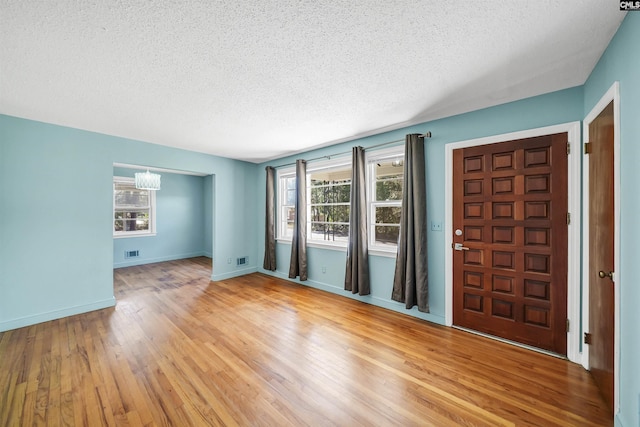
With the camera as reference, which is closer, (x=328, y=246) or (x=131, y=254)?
(x=328, y=246)

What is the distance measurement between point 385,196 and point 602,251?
84.2 inches

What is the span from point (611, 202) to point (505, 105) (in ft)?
4.44

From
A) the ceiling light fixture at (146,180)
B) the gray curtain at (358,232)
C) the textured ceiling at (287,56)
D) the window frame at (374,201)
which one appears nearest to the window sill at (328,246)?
the gray curtain at (358,232)

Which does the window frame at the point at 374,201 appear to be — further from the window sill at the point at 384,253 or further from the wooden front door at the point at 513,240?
the wooden front door at the point at 513,240

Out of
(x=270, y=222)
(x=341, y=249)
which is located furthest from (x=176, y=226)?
(x=341, y=249)

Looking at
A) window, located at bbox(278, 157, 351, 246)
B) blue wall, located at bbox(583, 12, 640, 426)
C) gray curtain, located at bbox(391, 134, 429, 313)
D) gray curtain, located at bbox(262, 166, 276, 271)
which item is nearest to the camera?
blue wall, located at bbox(583, 12, 640, 426)

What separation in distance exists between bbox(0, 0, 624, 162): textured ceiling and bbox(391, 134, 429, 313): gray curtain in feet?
1.55

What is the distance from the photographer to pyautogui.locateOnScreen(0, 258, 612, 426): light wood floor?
1.59 m

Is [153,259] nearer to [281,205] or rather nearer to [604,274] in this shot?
[281,205]

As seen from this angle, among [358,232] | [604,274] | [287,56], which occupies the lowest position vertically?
[604,274]

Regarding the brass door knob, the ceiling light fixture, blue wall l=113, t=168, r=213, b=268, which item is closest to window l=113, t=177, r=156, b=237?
blue wall l=113, t=168, r=213, b=268

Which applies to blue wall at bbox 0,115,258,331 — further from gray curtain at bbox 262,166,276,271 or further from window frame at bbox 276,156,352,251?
window frame at bbox 276,156,352,251

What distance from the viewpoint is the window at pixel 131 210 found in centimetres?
585

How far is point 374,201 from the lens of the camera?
3.57 meters
